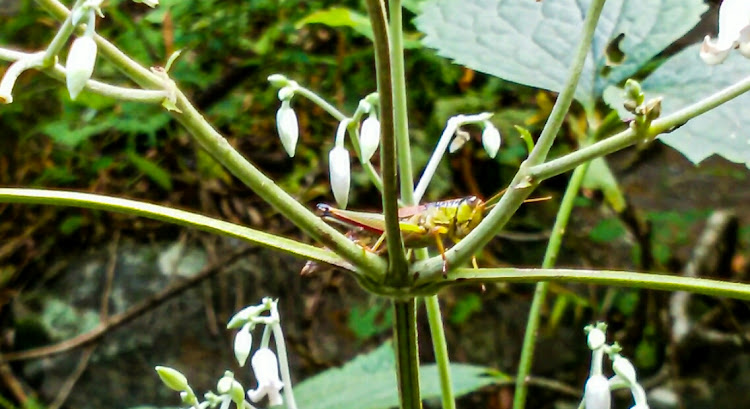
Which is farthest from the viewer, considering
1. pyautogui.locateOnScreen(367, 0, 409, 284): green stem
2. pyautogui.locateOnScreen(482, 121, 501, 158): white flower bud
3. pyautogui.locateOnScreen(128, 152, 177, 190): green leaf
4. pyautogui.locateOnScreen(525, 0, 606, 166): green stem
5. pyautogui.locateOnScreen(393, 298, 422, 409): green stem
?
pyautogui.locateOnScreen(128, 152, 177, 190): green leaf

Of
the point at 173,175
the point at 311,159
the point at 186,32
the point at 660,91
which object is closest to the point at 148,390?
the point at 173,175

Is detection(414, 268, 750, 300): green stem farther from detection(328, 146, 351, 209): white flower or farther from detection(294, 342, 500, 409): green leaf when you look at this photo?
detection(294, 342, 500, 409): green leaf

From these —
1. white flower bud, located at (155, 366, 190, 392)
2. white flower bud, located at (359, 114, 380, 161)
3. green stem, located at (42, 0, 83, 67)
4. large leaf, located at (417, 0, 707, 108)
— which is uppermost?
large leaf, located at (417, 0, 707, 108)

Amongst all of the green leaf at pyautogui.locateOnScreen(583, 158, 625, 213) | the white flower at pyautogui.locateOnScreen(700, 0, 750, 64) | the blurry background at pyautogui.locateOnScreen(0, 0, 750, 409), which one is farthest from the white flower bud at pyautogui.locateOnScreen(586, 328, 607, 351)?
the blurry background at pyautogui.locateOnScreen(0, 0, 750, 409)

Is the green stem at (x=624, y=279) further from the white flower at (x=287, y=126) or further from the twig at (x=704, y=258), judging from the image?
the twig at (x=704, y=258)

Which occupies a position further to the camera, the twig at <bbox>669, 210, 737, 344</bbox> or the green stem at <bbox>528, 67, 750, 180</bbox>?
the twig at <bbox>669, 210, 737, 344</bbox>

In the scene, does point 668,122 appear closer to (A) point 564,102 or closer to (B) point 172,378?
(A) point 564,102
